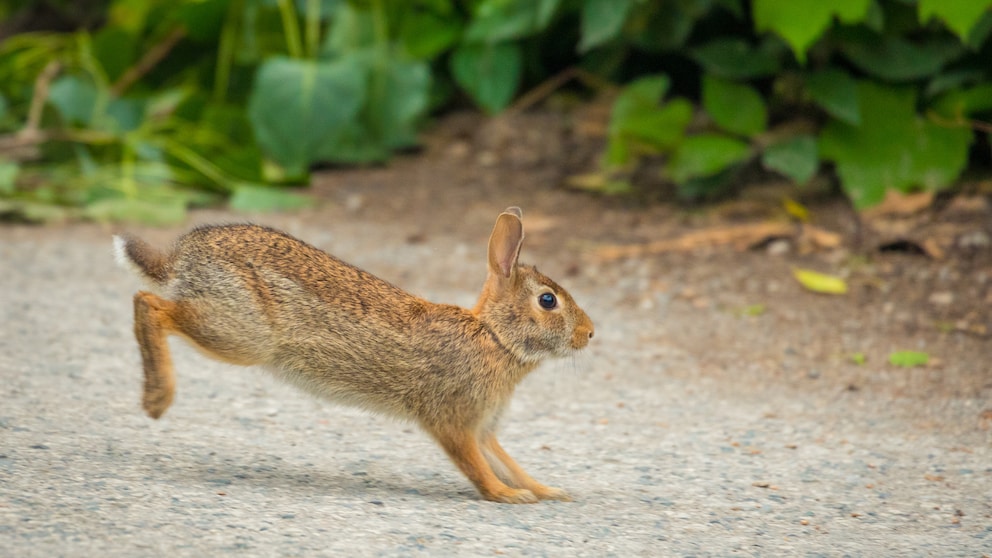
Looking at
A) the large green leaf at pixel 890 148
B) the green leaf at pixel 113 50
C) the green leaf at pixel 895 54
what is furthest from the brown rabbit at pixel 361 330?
the green leaf at pixel 113 50

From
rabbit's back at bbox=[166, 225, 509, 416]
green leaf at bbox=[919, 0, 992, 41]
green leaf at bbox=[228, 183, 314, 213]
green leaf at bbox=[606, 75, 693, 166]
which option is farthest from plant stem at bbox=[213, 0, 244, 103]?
rabbit's back at bbox=[166, 225, 509, 416]

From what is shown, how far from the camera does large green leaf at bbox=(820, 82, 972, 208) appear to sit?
7.31 m

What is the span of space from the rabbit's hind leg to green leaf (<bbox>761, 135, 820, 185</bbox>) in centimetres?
454

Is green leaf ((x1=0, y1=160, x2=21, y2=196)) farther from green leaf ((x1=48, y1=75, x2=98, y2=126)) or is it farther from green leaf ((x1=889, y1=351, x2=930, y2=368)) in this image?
green leaf ((x1=889, y1=351, x2=930, y2=368))

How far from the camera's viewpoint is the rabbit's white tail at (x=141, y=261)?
4152mm

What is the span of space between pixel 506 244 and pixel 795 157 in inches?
146

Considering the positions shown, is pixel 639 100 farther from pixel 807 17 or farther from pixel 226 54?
pixel 226 54

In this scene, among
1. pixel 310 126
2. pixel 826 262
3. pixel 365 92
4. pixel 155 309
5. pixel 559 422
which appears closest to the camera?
pixel 155 309

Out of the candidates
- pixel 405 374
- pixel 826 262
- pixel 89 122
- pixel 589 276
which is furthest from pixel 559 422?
pixel 89 122

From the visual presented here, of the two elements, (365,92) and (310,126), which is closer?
(310,126)

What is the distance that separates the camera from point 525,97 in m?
9.52

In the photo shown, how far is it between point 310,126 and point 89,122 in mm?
1894

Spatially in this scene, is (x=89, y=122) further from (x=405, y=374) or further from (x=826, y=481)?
(x=826, y=481)

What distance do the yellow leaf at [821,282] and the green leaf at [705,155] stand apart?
3.38 feet
